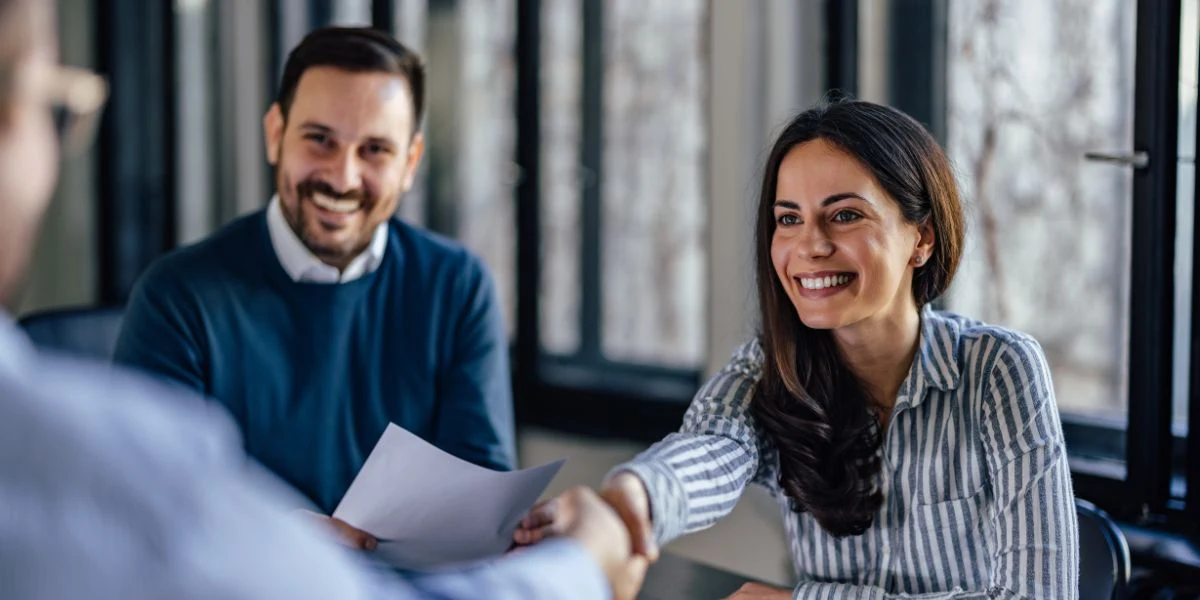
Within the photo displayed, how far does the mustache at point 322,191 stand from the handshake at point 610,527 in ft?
3.02

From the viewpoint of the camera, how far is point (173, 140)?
4.30 meters

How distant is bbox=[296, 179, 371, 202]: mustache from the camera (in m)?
2.10

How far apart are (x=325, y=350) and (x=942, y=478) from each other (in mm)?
1093

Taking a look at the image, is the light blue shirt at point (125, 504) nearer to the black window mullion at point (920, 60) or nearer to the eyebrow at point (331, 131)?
the eyebrow at point (331, 131)

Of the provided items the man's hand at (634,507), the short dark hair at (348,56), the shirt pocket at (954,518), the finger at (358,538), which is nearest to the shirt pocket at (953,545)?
the shirt pocket at (954,518)

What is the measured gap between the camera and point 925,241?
1.57 m

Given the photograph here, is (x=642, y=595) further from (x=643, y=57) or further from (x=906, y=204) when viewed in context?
(x=643, y=57)

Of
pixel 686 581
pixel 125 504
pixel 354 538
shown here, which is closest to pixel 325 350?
pixel 354 538

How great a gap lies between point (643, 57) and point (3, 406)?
2.64 m

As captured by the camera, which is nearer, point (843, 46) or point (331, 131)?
point (331, 131)

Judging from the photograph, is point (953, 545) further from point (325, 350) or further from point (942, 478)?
point (325, 350)

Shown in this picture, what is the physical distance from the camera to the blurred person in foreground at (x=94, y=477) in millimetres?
608

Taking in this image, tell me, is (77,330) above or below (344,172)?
below

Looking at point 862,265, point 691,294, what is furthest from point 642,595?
point 691,294
